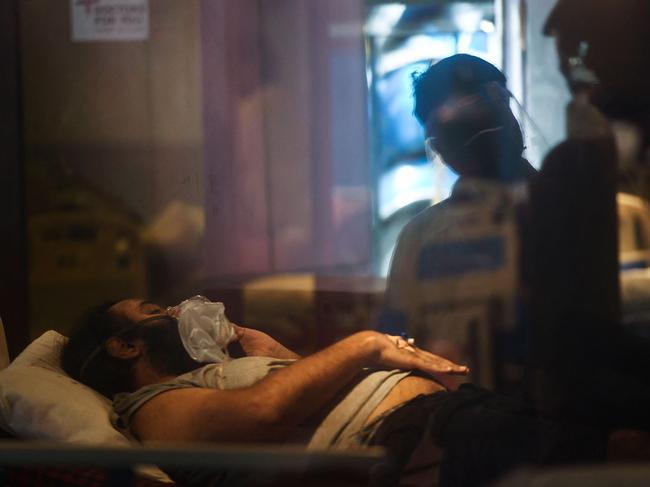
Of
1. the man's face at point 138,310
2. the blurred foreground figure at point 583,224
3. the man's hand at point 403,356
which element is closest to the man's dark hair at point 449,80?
the blurred foreground figure at point 583,224

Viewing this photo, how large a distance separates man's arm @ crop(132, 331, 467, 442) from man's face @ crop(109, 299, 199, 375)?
74mm

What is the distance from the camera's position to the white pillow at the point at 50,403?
2814 millimetres

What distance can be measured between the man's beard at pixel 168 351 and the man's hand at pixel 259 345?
0.13m

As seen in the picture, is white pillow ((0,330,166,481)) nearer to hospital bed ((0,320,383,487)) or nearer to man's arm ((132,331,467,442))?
hospital bed ((0,320,383,487))

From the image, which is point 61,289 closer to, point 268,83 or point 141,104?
point 141,104

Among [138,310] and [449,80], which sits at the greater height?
[449,80]

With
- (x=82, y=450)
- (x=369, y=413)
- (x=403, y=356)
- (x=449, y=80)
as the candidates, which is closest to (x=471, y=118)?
(x=449, y=80)

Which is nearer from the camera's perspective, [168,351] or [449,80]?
[449,80]

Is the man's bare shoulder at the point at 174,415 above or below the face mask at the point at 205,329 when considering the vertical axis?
below

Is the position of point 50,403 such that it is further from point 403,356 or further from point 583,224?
point 583,224

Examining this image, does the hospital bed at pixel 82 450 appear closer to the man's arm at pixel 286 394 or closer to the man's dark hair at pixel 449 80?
the man's arm at pixel 286 394

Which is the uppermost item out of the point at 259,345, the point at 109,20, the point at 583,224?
the point at 109,20

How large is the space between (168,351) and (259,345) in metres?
0.22

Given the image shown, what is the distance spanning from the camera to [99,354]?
284 cm
